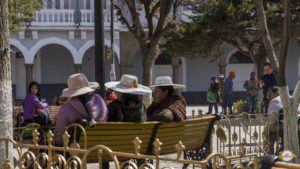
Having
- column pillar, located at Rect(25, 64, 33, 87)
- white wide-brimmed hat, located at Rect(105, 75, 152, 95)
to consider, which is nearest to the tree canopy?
column pillar, located at Rect(25, 64, 33, 87)

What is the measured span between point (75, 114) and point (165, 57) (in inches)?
1081

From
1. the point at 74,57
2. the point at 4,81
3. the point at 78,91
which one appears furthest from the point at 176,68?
the point at 4,81

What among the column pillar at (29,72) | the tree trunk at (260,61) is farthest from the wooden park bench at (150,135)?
the column pillar at (29,72)

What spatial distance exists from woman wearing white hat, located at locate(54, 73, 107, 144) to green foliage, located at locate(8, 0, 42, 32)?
493 inches

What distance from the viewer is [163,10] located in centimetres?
1392

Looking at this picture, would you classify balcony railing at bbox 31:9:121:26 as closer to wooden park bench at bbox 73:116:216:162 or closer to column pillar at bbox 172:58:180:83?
column pillar at bbox 172:58:180:83

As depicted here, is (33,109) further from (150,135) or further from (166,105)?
(150,135)

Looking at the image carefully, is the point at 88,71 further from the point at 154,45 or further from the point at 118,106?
the point at 118,106

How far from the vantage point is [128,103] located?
296 inches

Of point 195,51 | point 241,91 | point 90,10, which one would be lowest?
point 241,91

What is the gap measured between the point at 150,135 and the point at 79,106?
93cm

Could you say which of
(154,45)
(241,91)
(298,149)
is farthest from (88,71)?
(298,149)

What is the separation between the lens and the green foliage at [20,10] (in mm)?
19644

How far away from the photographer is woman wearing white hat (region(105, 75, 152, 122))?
736cm
